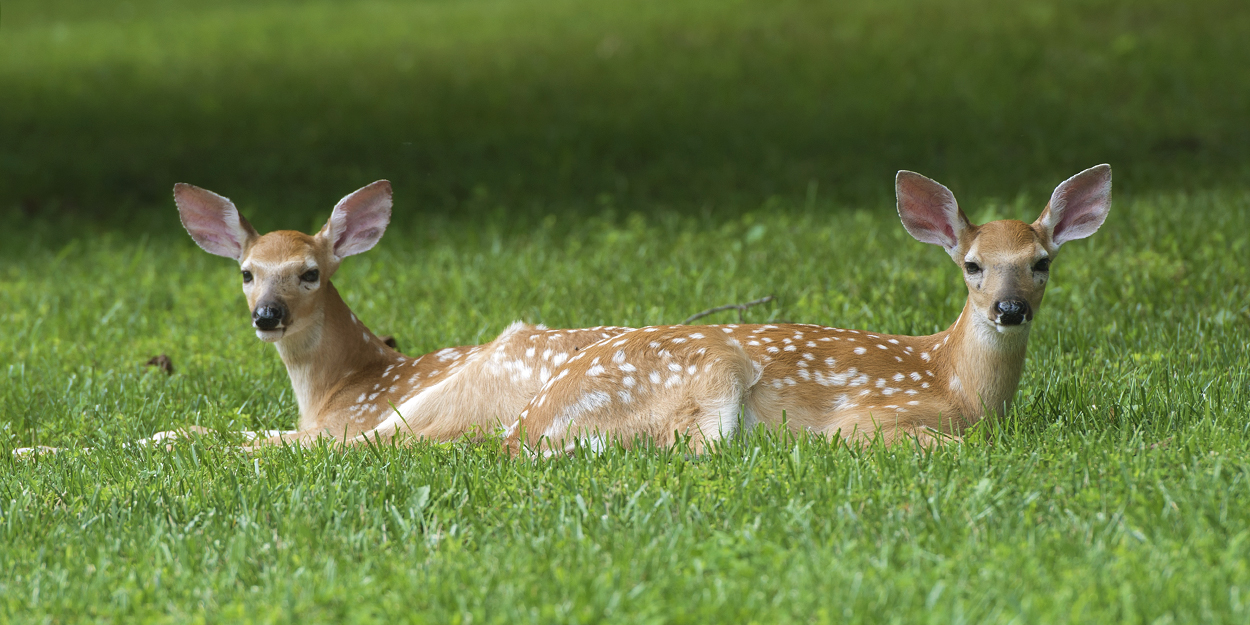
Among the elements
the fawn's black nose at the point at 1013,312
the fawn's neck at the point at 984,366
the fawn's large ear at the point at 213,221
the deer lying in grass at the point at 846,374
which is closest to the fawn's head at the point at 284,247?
the fawn's large ear at the point at 213,221

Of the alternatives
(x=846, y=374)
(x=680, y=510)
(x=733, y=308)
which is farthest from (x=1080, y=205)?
(x=733, y=308)

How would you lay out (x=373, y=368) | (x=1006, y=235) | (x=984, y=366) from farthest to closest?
(x=373, y=368)
(x=984, y=366)
(x=1006, y=235)

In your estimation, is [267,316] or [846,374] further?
[267,316]

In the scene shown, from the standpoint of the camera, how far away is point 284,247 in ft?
16.1

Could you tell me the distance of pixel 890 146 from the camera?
1147cm

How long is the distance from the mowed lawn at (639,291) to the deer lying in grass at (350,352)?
327 millimetres

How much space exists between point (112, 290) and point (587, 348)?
439cm

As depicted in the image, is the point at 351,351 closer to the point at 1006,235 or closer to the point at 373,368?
the point at 373,368

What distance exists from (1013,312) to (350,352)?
9.15ft

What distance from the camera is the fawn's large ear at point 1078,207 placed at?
4078mm

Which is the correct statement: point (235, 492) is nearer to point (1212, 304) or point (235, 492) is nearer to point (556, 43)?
point (1212, 304)

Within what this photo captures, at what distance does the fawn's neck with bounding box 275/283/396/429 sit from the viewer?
5066mm

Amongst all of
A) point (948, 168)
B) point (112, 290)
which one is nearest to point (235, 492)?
point (112, 290)

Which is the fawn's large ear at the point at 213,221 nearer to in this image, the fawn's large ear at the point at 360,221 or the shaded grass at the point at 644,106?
the fawn's large ear at the point at 360,221
